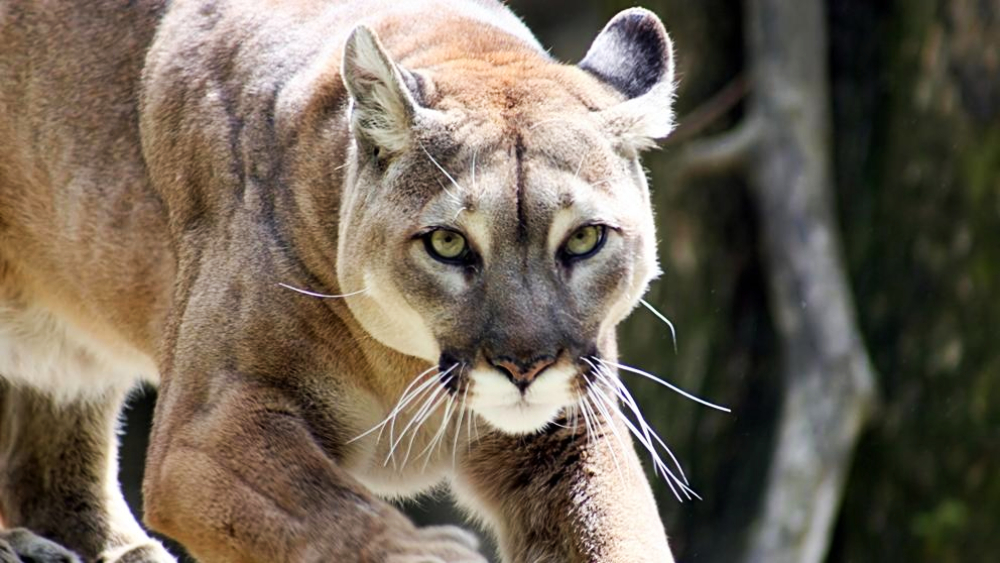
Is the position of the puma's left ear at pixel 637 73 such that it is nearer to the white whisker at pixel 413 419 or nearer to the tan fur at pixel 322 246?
the tan fur at pixel 322 246

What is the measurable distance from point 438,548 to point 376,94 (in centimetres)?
119

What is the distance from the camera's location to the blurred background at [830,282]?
9.59 meters

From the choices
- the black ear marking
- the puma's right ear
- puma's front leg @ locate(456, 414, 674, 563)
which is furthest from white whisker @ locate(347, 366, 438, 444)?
the black ear marking

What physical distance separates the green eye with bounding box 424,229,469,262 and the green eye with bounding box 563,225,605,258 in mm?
263

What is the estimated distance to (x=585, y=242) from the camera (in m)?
4.31

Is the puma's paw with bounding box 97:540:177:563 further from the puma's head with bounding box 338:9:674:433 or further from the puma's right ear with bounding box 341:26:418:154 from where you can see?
the puma's right ear with bounding box 341:26:418:154

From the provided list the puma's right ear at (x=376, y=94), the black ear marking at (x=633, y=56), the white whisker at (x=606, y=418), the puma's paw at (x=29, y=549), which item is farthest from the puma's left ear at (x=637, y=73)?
the puma's paw at (x=29, y=549)

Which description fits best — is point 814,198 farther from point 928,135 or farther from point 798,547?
point 798,547

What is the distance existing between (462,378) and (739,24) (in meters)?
6.76

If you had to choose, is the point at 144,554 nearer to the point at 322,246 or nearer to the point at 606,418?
the point at 322,246

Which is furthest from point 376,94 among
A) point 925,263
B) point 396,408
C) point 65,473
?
point 925,263

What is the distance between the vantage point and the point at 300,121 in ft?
15.7

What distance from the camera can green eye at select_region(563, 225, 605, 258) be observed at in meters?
4.27

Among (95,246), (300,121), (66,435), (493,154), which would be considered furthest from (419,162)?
(66,435)
